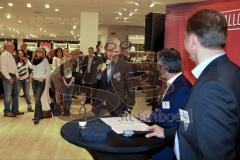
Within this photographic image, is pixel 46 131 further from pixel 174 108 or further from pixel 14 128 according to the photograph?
pixel 174 108

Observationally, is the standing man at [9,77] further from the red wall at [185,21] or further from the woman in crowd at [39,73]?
the red wall at [185,21]

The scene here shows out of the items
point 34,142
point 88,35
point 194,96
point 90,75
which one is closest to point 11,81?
point 34,142

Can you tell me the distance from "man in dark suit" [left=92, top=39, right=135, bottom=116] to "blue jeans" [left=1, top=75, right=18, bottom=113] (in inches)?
149

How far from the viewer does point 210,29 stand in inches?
53.3

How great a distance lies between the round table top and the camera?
6.21 feet

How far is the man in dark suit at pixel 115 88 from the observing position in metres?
2.98

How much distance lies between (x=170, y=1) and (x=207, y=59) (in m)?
8.74

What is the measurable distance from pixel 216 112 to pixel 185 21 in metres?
3.15

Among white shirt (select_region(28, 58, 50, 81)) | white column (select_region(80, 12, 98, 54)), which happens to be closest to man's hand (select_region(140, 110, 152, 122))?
white shirt (select_region(28, 58, 50, 81))

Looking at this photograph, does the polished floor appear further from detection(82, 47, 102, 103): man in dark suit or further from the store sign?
the store sign

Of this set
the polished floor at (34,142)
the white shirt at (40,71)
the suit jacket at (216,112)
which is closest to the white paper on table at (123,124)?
the suit jacket at (216,112)

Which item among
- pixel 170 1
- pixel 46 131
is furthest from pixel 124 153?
pixel 170 1

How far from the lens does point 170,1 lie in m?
9.73

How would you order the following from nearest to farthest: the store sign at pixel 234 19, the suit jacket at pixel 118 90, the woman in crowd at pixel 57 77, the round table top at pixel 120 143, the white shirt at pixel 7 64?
the round table top at pixel 120 143 → the suit jacket at pixel 118 90 → the store sign at pixel 234 19 → the woman in crowd at pixel 57 77 → the white shirt at pixel 7 64
